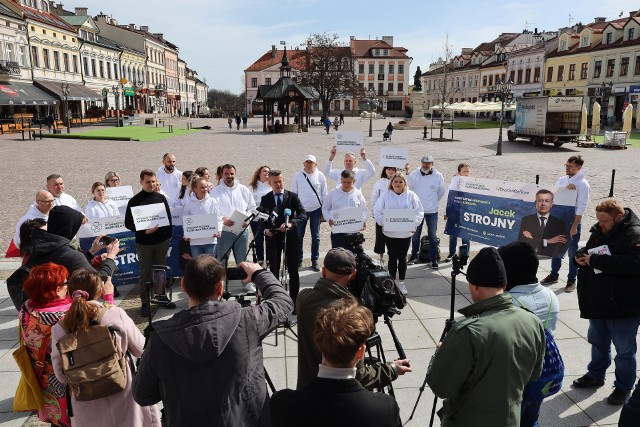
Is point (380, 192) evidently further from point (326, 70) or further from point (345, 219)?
point (326, 70)

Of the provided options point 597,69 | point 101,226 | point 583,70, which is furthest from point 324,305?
point 583,70

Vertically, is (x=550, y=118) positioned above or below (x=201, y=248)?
above

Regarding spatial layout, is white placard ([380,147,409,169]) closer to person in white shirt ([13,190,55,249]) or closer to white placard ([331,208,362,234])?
white placard ([331,208,362,234])

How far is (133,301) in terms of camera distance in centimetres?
696

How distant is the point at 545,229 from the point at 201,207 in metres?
5.27

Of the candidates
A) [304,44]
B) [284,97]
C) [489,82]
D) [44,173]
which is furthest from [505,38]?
[44,173]

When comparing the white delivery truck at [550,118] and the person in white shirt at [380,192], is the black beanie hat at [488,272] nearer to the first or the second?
the person in white shirt at [380,192]

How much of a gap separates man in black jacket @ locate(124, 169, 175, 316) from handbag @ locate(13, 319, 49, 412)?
2.51 meters

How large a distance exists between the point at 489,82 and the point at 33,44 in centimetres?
6223

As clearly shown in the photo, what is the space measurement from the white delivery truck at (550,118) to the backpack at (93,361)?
3090 cm

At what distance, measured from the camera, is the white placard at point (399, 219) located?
6797 mm

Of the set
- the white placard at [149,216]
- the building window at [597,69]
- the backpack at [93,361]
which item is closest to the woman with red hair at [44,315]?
the backpack at [93,361]

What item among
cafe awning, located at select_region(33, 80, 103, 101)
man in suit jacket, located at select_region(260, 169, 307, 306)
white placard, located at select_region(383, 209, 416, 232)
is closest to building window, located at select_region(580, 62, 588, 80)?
cafe awning, located at select_region(33, 80, 103, 101)

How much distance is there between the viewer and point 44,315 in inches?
132
